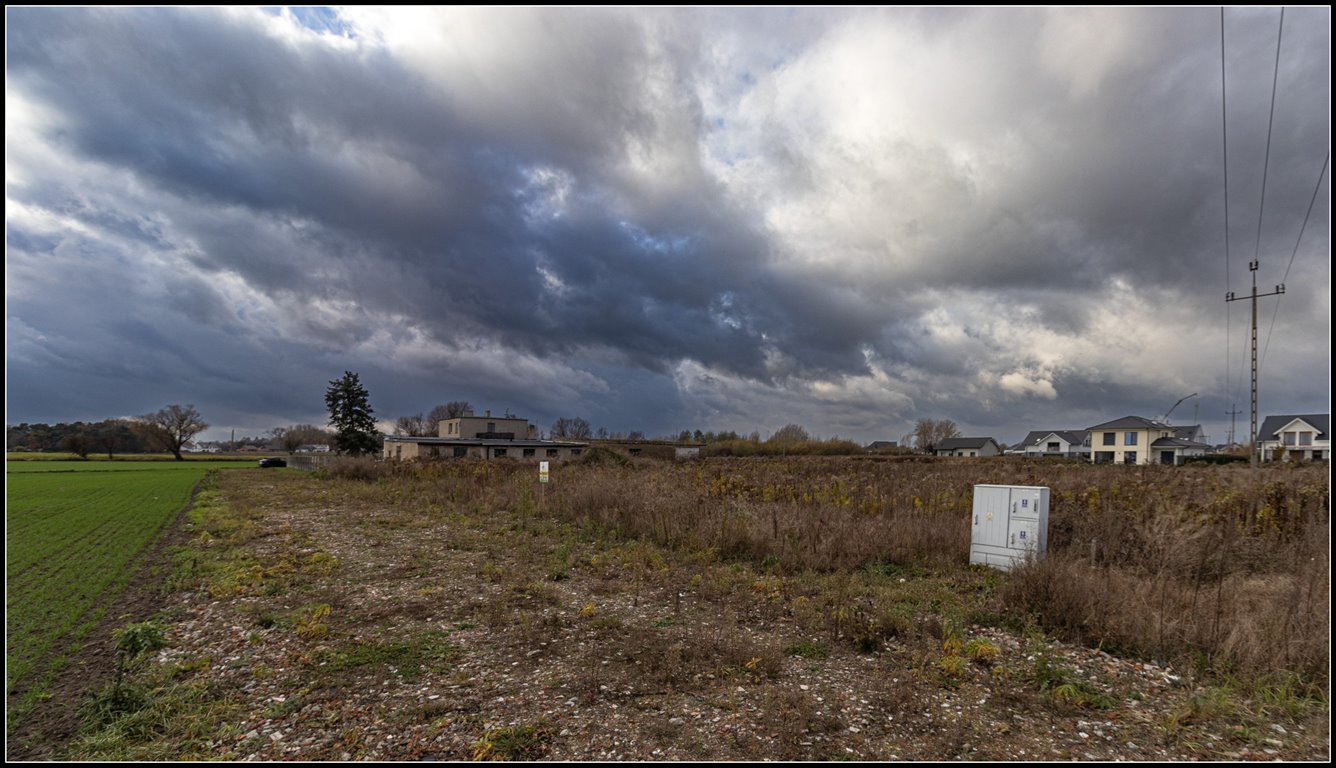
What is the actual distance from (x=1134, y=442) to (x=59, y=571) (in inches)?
3007

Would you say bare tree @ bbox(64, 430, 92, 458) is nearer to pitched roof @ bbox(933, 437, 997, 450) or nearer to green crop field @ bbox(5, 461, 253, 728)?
green crop field @ bbox(5, 461, 253, 728)

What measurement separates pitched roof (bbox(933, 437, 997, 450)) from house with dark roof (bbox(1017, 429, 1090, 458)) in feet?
21.6

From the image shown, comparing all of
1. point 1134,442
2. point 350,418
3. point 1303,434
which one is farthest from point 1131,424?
point 350,418

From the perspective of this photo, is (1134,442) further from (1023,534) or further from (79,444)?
(79,444)

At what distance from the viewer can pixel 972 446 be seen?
3671 inches

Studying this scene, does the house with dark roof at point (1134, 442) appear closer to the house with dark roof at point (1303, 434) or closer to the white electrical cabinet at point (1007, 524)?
the house with dark roof at point (1303, 434)

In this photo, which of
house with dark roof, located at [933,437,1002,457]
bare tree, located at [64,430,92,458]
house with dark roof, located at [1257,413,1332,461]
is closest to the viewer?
house with dark roof, located at [1257,413,1332,461]

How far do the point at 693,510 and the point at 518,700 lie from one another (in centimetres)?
831

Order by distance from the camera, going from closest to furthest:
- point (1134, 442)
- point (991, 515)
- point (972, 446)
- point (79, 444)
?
point (991, 515) → point (1134, 442) → point (79, 444) → point (972, 446)

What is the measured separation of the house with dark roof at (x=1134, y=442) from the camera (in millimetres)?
57688

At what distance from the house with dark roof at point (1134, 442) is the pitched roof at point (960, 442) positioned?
97.4ft

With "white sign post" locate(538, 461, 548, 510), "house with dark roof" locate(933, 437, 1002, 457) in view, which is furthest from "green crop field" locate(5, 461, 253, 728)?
"house with dark roof" locate(933, 437, 1002, 457)

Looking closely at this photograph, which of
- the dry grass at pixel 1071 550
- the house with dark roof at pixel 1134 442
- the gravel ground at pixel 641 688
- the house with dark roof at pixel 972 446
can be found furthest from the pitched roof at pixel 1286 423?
the gravel ground at pixel 641 688

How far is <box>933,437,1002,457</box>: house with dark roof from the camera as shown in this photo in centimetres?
9244
